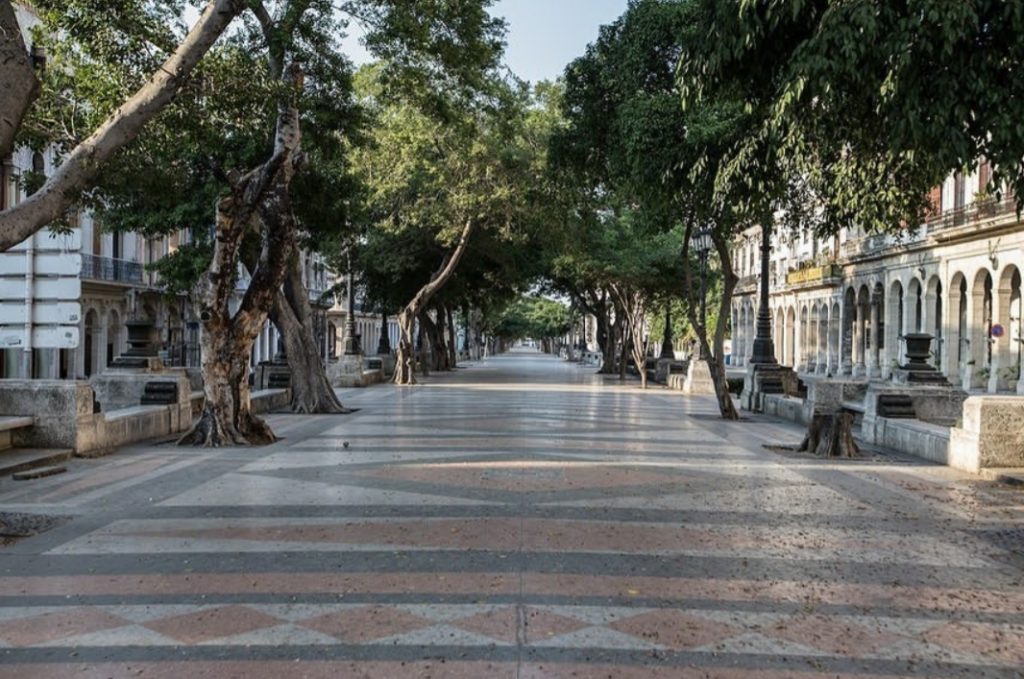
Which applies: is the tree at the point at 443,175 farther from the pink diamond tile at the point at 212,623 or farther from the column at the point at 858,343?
the column at the point at 858,343

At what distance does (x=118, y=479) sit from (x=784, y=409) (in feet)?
45.1

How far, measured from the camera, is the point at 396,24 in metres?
12.5

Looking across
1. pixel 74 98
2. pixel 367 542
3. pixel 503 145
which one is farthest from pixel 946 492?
pixel 503 145

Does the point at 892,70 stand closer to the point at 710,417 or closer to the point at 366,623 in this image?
the point at 366,623

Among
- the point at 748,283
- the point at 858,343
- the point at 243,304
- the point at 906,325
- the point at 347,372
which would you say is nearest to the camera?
the point at 243,304

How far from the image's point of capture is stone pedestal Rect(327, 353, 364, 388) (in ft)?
93.7

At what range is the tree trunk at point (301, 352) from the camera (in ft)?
60.1

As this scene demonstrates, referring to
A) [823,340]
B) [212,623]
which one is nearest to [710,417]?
[212,623]

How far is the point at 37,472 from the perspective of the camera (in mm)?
9547

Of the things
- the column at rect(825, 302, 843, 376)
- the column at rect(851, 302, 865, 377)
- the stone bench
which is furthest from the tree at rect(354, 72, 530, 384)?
the column at rect(825, 302, 843, 376)

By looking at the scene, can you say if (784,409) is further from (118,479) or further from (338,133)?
(118,479)

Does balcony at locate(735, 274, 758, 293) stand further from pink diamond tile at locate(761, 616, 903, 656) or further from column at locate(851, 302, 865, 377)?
pink diamond tile at locate(761, 616, 903, 656)

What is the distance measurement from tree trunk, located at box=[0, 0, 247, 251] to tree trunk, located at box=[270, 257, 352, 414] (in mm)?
10689

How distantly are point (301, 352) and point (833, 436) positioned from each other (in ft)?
37.0
